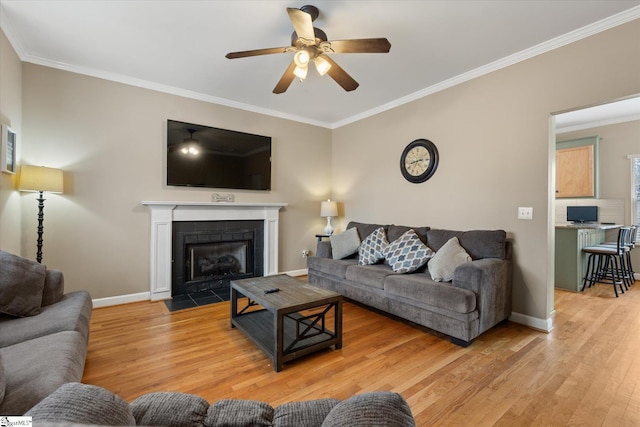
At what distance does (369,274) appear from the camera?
3.09 meters

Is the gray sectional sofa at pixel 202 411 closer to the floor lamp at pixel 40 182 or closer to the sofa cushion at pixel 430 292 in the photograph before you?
the sofa cushion at pixel 430 292

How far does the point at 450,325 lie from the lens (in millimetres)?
2430

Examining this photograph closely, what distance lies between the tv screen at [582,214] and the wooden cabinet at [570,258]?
3.28ft

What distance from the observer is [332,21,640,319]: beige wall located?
241cm

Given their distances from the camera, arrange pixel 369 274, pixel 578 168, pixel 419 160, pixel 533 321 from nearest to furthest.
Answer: pixel 533 321, pixel 369 274, pixel 419 160, pixel 578 168

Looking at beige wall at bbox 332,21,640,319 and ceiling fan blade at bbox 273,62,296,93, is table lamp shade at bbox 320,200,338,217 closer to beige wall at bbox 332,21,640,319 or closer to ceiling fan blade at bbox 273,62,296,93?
beige wall at bbox 332,21,640,319

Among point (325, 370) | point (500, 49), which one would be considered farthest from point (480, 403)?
point (500, 49)

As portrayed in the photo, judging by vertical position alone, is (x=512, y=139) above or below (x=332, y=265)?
above

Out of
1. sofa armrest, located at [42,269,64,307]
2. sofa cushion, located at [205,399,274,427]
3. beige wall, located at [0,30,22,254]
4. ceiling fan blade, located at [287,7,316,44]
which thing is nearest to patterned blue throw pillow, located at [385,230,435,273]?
ceiling fan blade, located at [287,7,316,44]

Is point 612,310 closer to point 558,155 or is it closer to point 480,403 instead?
point 480,403

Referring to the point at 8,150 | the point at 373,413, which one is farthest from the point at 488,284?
the point at 8,150

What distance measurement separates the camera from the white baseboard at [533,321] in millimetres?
2705

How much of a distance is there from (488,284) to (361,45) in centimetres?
222

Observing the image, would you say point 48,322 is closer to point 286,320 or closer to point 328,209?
point 286,320
